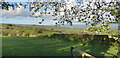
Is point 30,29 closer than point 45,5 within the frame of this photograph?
No

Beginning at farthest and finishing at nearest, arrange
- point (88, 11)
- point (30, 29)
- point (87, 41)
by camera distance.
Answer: point (30, 29) → point (87, 41) → point (88, 11)

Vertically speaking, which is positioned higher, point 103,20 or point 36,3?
point 36,3

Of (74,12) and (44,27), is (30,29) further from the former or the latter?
(74,12)

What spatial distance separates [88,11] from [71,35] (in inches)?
550

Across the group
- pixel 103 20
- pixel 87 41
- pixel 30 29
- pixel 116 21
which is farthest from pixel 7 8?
pixel 30 29

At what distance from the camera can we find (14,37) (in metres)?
21.2

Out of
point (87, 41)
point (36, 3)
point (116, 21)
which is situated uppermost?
point (36, 3)

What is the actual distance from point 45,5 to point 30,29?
15907 mm

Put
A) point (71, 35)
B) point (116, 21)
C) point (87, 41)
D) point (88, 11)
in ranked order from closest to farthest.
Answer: point (116, 21) < point (88, 11) < point (87, 41) < point (71, 35)

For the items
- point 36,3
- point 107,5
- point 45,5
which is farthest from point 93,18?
point 36,3

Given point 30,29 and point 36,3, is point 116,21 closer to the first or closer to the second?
point 36,3

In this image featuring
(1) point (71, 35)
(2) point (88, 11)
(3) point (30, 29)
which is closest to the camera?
(2) point (88, 11)

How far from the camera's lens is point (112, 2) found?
585 cm

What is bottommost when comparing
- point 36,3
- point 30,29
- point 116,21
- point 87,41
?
point 87,41
